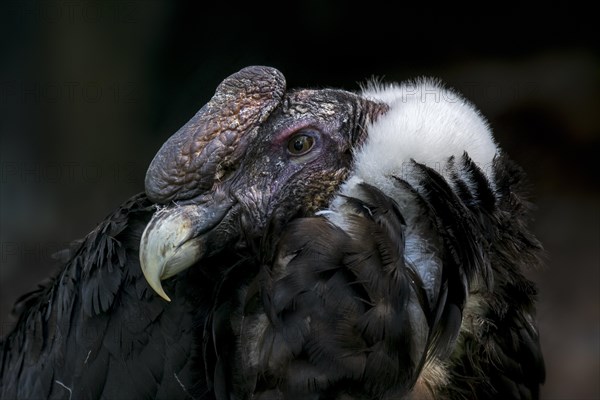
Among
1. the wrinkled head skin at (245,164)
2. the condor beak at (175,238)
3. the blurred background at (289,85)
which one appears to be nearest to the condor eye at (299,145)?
the wrinkled head skin at (245,164)

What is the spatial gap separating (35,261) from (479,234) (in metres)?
4.78

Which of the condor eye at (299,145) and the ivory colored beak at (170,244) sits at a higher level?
the condor eye at (299,145)

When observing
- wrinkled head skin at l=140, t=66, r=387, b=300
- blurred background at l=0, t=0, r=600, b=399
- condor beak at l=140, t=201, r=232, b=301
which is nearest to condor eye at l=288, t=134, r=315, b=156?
wrinkled head skin at l=140, t=66, r=387, b=300

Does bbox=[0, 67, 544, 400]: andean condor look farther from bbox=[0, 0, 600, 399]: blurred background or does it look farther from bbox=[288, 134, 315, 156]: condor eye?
bbox=[0, 0, 600, 399]: blurred background

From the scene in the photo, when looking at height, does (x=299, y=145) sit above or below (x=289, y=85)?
above

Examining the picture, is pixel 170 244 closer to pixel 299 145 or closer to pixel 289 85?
pixel 299 145

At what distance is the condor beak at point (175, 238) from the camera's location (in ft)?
7.38

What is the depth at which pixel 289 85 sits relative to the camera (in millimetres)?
5285

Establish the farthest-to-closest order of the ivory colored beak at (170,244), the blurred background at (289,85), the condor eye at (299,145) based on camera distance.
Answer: the blurred background at (289,85) → the condor eye at (299,145) → the ivory colored beak at (170,244)

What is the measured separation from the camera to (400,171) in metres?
2.43

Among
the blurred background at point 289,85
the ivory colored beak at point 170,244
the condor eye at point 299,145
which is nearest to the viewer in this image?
the ivory colored beak at point 170,244

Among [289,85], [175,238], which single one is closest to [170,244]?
[175,238]

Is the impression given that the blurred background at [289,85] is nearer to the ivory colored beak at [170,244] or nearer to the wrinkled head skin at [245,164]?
the wrinkled head skin at [245,164]

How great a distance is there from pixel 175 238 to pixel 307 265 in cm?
38
